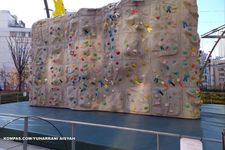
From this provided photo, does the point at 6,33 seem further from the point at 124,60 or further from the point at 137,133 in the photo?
the point at 137,133

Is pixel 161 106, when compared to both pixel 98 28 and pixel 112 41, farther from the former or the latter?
pixel 98 28

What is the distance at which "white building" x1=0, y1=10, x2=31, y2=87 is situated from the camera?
3778 cm

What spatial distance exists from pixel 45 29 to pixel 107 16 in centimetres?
326

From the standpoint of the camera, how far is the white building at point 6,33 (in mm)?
37781

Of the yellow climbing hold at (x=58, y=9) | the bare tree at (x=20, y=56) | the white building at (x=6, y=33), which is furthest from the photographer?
the white building at (x=6, y=33)

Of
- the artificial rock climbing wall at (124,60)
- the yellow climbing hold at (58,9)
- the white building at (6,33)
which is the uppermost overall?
the white building at (6,33)

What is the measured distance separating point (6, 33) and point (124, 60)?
38505 millimetres

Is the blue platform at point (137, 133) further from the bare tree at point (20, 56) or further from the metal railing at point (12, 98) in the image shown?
the bare tree at point (20, 56)

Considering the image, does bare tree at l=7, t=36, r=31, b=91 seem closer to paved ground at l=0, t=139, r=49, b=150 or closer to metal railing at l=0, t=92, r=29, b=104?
metal railing at l=0, t=92, r=29, b=104

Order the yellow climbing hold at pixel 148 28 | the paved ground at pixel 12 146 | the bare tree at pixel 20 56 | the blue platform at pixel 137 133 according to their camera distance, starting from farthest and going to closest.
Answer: the bare tree at pixel 20 56 < the yellow climbing hold at pixel 148 28 < the paved ground at pixel 12 146 < the blue platform at pixel 137 133

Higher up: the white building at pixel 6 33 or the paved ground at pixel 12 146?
the white building at pixel 6 33

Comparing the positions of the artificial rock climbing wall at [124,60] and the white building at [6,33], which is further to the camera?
the white building at [6,33]

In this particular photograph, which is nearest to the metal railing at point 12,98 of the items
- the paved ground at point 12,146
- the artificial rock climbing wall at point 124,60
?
the artificial rock climbing wall at point 124,60

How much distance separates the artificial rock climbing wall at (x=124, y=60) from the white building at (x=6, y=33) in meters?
28.4
